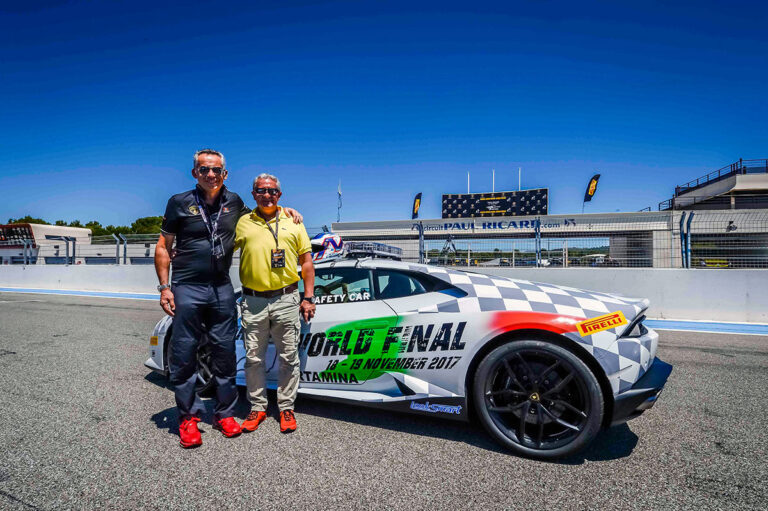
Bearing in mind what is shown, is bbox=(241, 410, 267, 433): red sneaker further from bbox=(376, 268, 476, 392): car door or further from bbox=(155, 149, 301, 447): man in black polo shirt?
bbox=(376, 268, 476, 392): car door

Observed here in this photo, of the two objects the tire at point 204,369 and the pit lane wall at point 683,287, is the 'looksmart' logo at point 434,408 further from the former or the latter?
the pit lane wall at point 683,287

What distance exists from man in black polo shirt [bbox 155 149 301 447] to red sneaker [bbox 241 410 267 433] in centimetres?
6

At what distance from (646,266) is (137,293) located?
47.5 feet

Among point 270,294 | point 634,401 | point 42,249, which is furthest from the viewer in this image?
point 42,249

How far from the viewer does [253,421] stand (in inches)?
103

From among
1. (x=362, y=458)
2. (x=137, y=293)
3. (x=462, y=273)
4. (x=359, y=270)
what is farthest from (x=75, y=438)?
(x=137, y=293)

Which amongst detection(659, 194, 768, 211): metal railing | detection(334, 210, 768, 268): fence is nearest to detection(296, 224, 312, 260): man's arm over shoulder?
detection(334, 210, 768, 268): fence

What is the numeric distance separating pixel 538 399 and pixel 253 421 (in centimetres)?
180

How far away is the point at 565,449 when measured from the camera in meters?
A: 2.18

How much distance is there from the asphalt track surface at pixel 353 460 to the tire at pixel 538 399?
121mm

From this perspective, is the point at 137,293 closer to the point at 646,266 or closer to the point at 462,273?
the point at 462,273

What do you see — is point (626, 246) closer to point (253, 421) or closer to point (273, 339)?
point (273, 339)

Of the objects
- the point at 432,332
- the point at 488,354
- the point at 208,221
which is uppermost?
the point at 208,221

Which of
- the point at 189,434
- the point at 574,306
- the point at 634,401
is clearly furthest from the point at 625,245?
the point at 189,434
